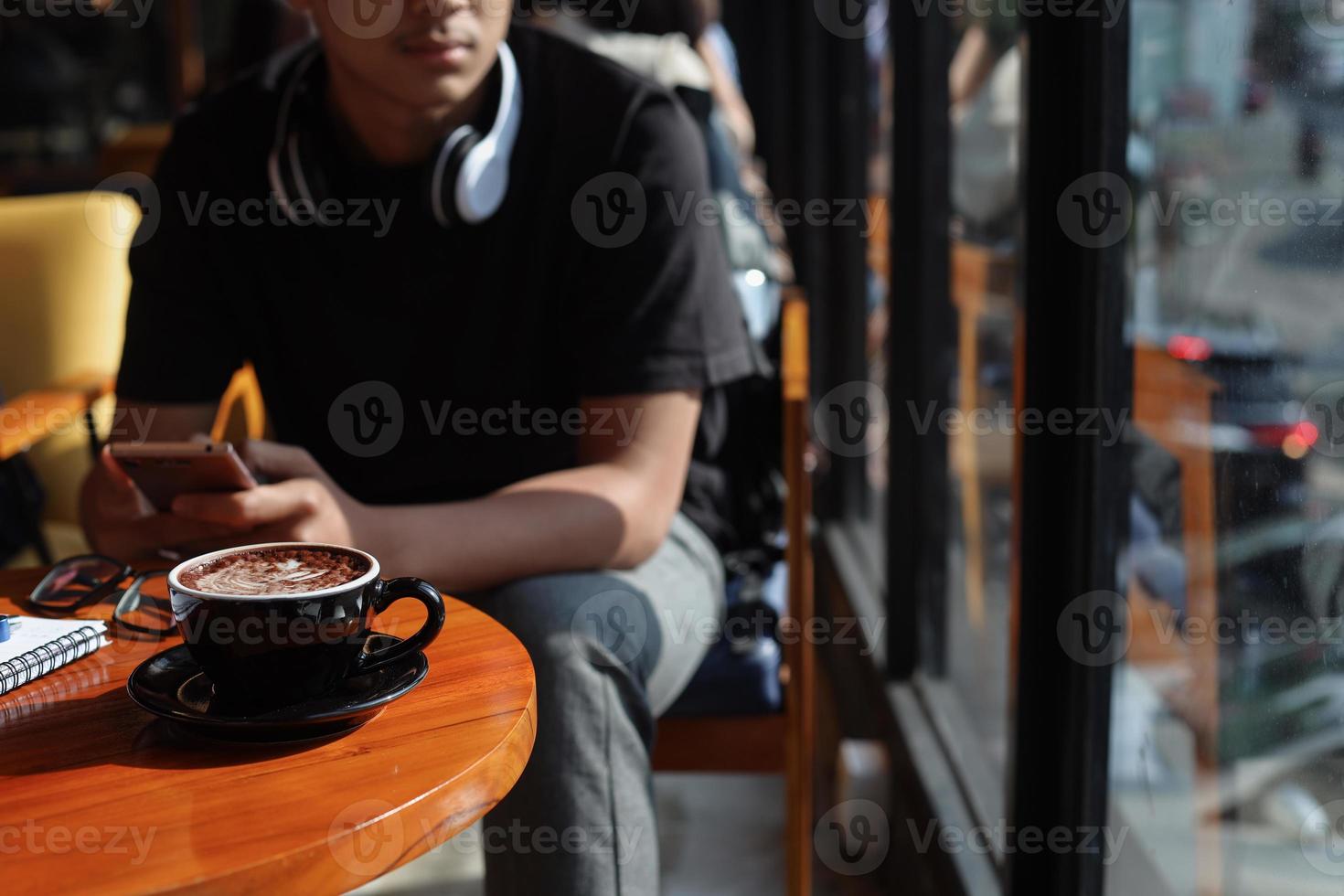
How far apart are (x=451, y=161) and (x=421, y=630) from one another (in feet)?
2.35

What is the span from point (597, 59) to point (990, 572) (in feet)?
3.36

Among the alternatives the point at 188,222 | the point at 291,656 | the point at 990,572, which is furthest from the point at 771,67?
the point at 291,656

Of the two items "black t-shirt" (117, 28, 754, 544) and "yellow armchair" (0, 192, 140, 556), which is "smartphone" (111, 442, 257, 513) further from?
"yellow armchair" (0, 192, 140, 556)

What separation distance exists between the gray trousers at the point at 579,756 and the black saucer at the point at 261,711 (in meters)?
0.30

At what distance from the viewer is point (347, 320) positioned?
4.84 feet

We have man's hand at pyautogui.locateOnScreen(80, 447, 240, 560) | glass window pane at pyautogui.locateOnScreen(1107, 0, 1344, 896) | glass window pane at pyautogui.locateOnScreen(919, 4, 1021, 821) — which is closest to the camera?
glass window pane at pyautogui.locateOnScreen(1107, 0, 1344, 896)

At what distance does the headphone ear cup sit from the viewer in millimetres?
1353

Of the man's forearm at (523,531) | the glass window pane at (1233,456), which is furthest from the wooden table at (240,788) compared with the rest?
the glass window pane at (1233,456)

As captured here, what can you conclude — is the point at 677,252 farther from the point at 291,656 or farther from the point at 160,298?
the point at 291,656

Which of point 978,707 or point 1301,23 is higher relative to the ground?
point 1301,23

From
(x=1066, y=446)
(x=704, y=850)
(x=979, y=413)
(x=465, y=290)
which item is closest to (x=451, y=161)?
(x=465, y=290)

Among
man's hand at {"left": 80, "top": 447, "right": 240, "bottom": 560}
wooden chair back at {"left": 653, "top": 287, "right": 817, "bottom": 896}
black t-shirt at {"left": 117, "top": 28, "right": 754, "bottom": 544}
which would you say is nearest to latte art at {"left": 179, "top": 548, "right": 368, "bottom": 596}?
man's hand at {"left": 80, "top": 447, "right": 240, "bottom": 560}

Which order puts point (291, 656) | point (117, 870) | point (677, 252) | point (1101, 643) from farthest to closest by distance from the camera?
point (677, 252) < point (1101, 643) < point (291, 656) < point (117, 870)

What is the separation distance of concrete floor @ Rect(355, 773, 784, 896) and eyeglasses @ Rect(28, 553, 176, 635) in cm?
101
